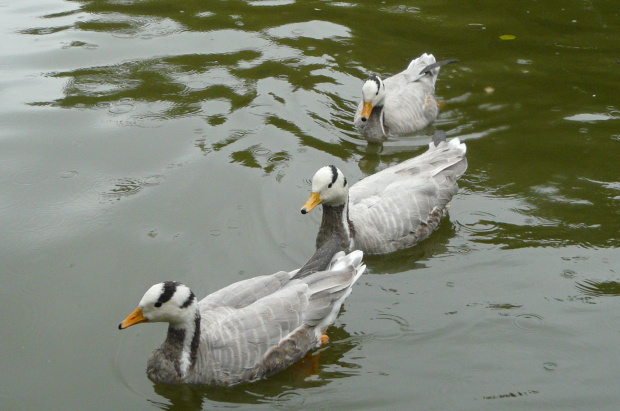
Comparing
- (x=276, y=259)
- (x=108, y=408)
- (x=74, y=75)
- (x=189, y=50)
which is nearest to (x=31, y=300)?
(x=108, y=408)

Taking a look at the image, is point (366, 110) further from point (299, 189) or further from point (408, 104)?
point (299, 189)

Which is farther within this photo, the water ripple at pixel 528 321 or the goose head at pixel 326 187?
the goose head at pixel 326 187

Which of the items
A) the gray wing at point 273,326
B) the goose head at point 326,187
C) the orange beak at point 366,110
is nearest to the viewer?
the gray wing at point 273,326

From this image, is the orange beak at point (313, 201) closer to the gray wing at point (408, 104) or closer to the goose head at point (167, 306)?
the goose head at point (167, 306)

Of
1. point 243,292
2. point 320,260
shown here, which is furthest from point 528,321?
point 243,292

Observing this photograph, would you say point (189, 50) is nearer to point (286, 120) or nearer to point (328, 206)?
point (286, 120)

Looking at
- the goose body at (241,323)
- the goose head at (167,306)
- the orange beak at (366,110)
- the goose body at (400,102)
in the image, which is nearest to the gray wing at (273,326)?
the goose body at (241,323)

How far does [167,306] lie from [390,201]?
3488 mm

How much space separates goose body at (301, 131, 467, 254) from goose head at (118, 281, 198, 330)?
6.80ft

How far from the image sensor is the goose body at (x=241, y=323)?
22.1 ft

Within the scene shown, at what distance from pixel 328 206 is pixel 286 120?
10.3 feet

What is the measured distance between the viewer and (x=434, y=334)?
740 cm

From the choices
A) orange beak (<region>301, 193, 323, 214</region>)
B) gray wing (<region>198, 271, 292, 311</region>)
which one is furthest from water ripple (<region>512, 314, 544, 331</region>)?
orange beak (<region>301, 193, 323, 214</region>)

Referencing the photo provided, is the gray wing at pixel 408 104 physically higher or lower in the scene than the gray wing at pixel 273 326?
higher
